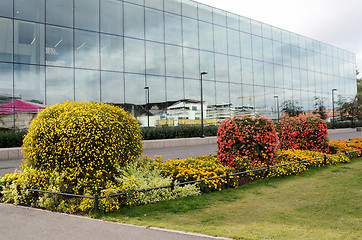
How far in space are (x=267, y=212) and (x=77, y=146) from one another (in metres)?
4.25

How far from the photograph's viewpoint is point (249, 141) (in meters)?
8.84

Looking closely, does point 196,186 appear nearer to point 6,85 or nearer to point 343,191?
point 343,191

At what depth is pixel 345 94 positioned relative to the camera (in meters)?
50.7

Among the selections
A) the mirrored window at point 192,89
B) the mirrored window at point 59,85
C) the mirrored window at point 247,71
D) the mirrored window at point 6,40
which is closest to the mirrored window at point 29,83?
the mirrored window at point 59,85

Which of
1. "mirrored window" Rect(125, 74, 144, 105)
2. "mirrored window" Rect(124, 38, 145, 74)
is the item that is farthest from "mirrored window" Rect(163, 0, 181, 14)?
"mirrored window" Rect(125, 74, 144, 105)

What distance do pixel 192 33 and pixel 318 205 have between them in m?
27.7

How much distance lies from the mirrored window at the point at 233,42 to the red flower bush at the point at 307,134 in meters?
23.1

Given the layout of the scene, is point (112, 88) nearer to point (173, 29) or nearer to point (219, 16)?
point (173, 29)

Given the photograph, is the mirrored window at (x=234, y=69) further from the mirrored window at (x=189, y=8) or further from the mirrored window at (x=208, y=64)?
the mirrored window at (x=189, y=8)

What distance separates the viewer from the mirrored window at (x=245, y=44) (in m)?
35.3

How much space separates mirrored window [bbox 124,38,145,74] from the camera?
2592 centimetres

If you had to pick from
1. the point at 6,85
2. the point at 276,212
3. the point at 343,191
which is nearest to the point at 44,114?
→ the point at 276,212

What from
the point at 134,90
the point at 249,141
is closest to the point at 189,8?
the point at 134,90

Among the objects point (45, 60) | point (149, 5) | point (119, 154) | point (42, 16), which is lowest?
point (119, 154)
